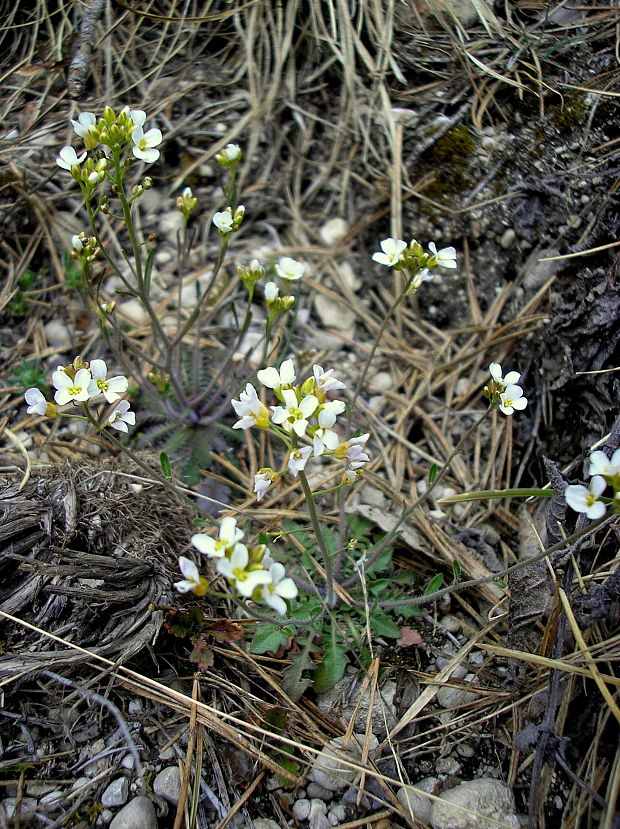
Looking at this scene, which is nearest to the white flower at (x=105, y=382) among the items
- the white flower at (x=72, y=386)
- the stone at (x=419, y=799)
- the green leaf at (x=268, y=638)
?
the white flower at (x=72, y=386)

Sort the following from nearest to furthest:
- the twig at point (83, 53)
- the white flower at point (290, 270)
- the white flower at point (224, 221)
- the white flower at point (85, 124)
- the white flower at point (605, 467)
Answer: the white flower at point (605, 467), the white flower at point (85, 124), the white flower at point (224, 221), the white flower at point (290, 270), the twig at point (83, 53)

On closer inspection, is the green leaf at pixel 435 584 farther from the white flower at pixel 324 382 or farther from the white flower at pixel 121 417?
the white flower at pixel 121 417

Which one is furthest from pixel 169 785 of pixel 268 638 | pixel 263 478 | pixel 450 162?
pixel 450 162

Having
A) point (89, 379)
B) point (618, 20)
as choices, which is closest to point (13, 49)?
point (89, 379)

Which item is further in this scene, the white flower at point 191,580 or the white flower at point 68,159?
the white flower at point 68,159

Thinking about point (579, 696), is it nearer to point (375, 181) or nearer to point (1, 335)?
point (375, 181)

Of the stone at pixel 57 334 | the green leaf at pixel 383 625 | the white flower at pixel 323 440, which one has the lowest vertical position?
the green leaf at pixel 383 625
